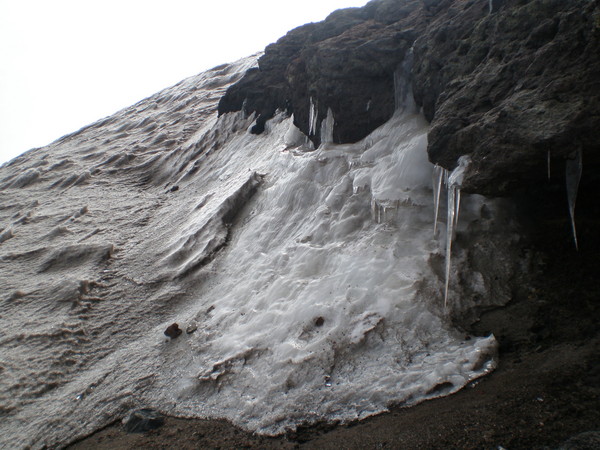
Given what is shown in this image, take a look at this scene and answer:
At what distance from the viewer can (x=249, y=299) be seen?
5734 millimetres

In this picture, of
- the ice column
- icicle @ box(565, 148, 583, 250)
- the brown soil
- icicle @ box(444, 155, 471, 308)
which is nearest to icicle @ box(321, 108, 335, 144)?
the ice column

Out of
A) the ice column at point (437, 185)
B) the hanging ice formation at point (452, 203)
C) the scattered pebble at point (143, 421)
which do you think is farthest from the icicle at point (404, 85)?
the scattered pebble at point (143, 421)

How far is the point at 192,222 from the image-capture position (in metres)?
8.52

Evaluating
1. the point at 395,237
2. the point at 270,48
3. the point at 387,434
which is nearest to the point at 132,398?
the point at 387,434

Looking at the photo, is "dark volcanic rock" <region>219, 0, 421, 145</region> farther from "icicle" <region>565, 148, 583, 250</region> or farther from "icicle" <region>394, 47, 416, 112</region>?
"icicle" <region>565, 148, 583, 250</region>

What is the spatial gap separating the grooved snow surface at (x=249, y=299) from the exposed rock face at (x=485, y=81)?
30.9 inches

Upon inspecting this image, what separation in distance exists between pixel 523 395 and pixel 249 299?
3550mm

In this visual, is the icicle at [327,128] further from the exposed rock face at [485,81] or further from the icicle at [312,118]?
the icicle at [312,118]

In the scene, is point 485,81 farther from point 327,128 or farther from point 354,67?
point 327,128

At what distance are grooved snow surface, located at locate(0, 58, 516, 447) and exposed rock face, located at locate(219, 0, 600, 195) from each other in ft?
2.57

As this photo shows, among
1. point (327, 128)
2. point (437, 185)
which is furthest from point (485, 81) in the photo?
point (327, 128)

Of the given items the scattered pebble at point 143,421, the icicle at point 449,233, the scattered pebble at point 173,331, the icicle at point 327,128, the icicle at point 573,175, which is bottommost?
the scattered pebble at point 143,421

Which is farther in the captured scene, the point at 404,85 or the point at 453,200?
the point at 404,85

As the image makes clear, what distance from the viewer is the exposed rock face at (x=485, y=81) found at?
11.5 feet
